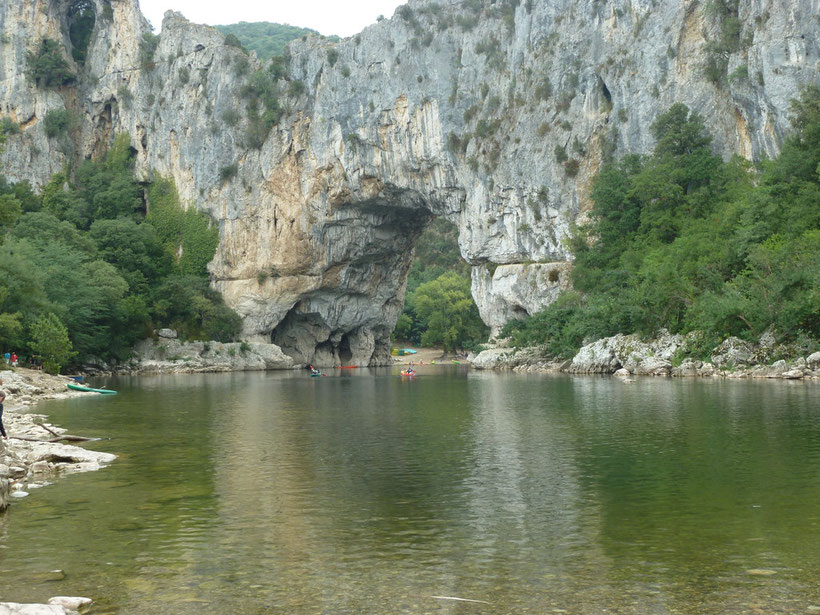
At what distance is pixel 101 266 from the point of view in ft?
186

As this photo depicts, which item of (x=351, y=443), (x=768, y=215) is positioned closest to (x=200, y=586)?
(x=351, y=443)

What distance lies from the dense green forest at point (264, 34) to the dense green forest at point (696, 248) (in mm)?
52471

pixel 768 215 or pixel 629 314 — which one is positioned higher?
pixel 768 215

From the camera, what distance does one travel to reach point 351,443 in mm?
18891

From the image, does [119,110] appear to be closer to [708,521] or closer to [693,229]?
[693,229]

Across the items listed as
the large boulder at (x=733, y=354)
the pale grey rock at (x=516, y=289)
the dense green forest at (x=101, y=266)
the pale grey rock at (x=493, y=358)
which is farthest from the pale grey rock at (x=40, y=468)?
the pale grey rock at (x=493, y=358)

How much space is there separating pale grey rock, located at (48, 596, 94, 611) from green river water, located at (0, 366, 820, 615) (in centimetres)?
19

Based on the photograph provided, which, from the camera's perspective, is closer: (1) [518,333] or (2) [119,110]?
(1) [518,333]

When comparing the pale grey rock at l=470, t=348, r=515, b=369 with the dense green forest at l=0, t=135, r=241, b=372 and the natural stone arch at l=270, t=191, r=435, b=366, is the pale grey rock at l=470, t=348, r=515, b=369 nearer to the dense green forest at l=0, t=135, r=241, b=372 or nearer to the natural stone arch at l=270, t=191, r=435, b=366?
the natural stone arch at l=270, t=191, r=435, b=366

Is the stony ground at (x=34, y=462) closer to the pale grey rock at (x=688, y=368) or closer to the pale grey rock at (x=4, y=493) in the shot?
the pale grey rock at (x=4, y=493)

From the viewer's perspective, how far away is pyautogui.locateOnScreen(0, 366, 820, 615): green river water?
815 cm

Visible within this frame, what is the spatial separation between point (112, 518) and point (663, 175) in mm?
43650

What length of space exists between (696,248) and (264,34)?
84.8 meters

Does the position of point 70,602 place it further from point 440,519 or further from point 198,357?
point 198,357
